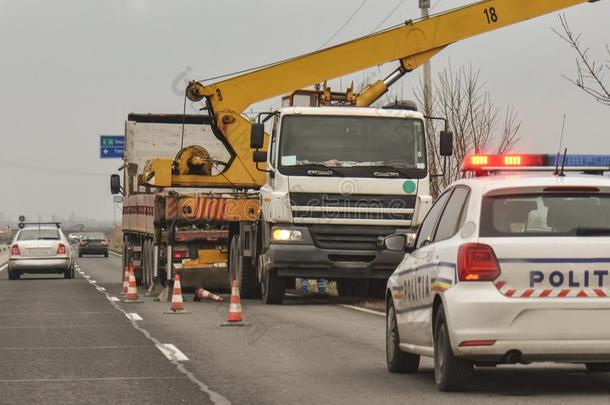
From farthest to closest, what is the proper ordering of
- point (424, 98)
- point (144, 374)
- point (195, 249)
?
point (424, 98), point (195, 249), point (144, 374)

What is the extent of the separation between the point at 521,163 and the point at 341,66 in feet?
50.5

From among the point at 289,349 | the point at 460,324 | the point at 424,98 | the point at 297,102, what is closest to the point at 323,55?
the point at 297,102

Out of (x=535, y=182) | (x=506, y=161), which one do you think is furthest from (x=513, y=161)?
(x=535, y=182)

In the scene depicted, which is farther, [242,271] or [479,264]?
[242,271]

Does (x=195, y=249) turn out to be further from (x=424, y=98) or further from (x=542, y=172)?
(x=542, y=172)

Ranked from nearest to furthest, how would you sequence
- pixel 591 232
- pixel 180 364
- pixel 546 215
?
1. pixel 591 232
2. pixel 546 215
3. pixel 180 364

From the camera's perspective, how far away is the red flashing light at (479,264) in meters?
9.78

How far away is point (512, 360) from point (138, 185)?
22.8 meters

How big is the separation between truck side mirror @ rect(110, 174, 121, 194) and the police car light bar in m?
22.2

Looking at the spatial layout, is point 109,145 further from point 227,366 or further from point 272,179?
point 227,366

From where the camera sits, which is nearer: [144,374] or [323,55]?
[144,374]

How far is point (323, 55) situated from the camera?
26.1 m

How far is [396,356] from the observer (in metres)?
12.0

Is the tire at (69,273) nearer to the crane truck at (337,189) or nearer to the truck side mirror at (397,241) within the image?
the crane truck at (337,189)
